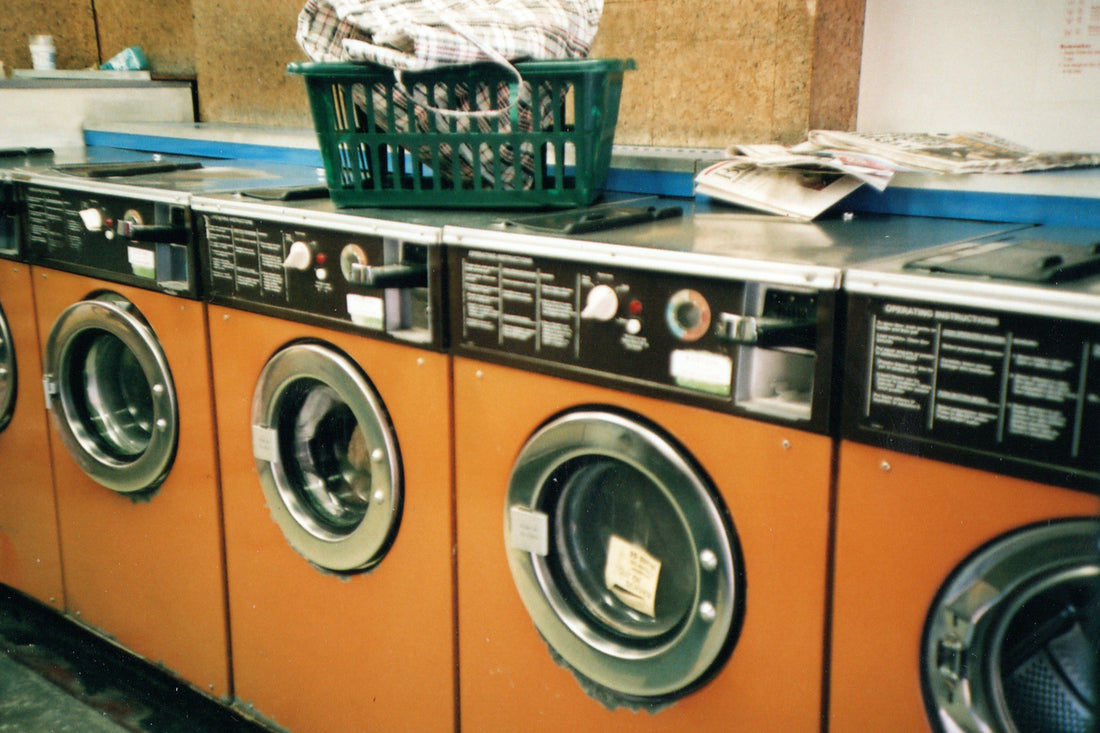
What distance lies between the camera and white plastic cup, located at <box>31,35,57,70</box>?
159 inches

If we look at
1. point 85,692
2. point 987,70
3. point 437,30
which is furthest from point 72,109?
point 987,70

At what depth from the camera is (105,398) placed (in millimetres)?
2432

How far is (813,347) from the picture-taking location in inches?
48.0

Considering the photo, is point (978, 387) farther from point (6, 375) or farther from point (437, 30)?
point (6, 375)

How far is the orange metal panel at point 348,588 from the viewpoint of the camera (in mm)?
1680

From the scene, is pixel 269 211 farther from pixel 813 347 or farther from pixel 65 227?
pixel 813 347

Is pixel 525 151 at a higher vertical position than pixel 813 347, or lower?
higher

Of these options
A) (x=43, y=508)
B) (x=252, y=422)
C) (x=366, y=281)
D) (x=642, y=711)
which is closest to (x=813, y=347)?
(x=642, y=711)

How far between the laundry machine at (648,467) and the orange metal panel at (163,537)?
2.43 feet

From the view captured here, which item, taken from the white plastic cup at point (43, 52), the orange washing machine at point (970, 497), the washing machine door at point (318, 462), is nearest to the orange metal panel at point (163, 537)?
the washing machine door at point (318, 462)

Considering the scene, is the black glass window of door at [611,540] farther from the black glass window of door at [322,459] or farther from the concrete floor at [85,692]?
the concrete floor at [85,692]

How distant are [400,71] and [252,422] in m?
0.79

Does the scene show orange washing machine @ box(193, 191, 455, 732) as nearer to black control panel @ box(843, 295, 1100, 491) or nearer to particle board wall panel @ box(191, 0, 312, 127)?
black control panel @ box(843, 295, 1100, 491)

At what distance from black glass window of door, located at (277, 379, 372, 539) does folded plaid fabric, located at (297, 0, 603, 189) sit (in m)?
0.53
